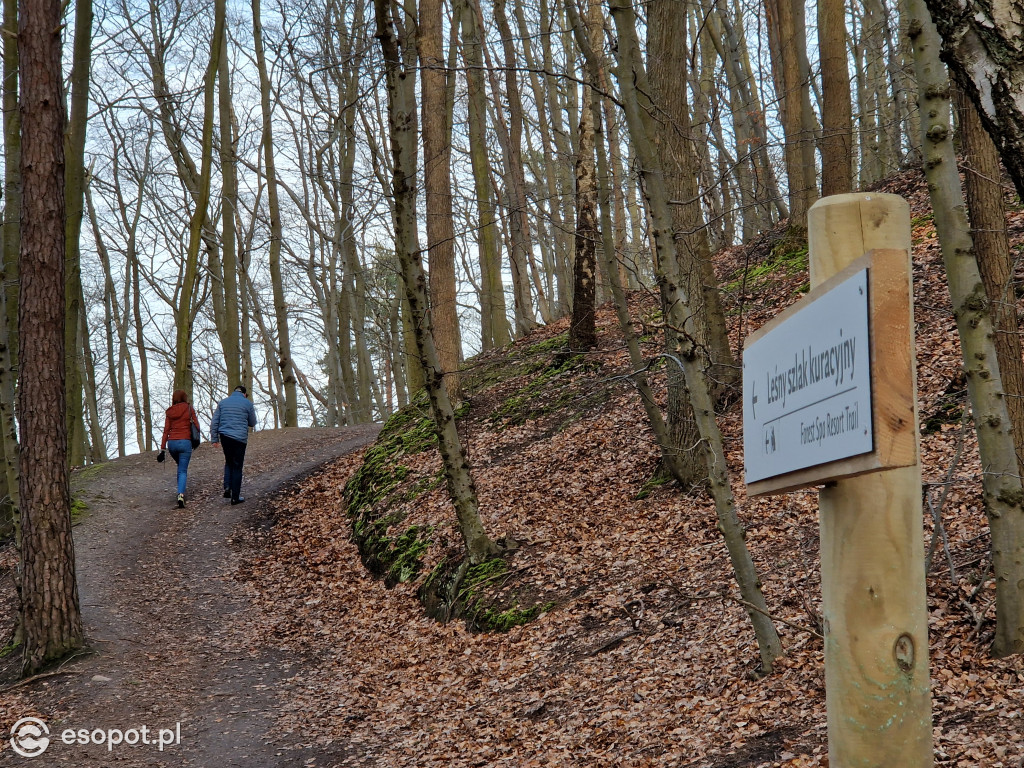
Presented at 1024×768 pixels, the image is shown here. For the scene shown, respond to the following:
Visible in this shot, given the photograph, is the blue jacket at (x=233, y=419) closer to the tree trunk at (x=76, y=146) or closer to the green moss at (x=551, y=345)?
the tree trunk at (x=76, y=146)

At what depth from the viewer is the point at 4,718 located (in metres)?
6.44

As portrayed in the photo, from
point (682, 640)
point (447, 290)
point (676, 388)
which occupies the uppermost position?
point (447, 290)

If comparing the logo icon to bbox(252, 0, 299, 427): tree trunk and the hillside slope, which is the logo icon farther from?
bbox(252, 0, 299, 427): tree trunk

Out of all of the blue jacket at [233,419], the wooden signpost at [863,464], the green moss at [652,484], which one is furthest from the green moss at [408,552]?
the wooden signpost at [863,464]

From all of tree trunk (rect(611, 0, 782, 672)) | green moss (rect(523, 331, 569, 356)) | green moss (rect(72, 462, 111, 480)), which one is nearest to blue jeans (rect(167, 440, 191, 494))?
green moss (rect(72, 462, 111, 480))

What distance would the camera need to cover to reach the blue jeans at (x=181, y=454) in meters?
12.6

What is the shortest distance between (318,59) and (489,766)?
647 cm

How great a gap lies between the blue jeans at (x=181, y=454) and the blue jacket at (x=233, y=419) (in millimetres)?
429

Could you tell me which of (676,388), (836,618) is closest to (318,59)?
(676,388)

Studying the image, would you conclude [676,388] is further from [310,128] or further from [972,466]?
[310,128]

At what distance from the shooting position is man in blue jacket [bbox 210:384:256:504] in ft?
41.8

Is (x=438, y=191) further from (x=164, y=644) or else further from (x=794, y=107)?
(x=164, y=644)

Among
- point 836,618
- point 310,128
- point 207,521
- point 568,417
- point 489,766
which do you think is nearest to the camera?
point 836,618
